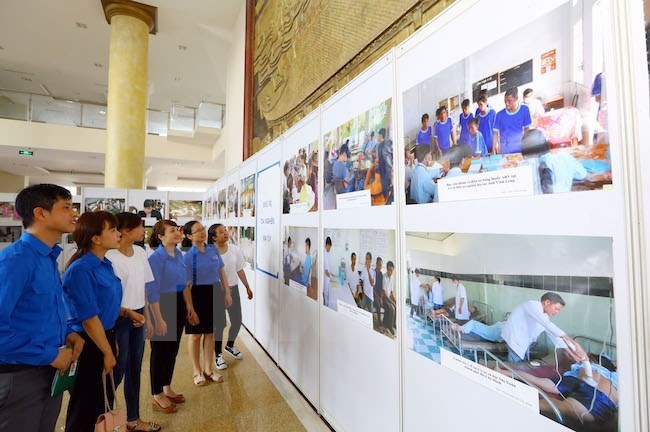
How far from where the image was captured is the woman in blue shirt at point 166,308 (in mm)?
3096

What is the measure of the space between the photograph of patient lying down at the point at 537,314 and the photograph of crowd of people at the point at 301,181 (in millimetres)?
1506

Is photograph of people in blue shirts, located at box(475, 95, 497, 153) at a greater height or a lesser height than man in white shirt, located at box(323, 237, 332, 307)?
greater

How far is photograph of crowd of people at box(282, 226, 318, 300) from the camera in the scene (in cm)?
298

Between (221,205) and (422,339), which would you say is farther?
(221,205)

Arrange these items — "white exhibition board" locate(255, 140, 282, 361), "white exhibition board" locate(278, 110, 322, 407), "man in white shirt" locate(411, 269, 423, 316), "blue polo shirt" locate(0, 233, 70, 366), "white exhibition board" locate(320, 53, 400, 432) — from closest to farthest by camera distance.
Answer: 1. "blue polo shirt" locate(0, 233, 70, 366)
2. "man in white shirt" locate(411, 269, 423, 316)
3. "white exhibition board" locate(320, 53, 400, 432)
4. "white exhibition board" locate(278, 110, 322, 407)
5. "white exhibition board" locate(255, 140, 282, 361)

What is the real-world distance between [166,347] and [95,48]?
12.1m

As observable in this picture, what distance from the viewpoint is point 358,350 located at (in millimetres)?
2297

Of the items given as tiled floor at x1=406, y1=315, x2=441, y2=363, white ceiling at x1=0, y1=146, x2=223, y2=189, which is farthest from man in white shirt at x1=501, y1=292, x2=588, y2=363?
white ceiling at x1=0, y1=146, x2=223, y2=189

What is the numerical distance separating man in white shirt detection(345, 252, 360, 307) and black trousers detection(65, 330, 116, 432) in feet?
5.57

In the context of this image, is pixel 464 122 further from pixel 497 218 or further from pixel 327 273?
pixel 327 273

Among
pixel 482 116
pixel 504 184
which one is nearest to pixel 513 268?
pixel 504 184

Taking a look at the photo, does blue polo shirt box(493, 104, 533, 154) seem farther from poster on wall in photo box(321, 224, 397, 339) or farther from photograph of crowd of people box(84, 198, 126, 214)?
photograph of crowd of people box(84, 198, 126, 214)

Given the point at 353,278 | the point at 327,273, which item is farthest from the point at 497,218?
the point at 327,273

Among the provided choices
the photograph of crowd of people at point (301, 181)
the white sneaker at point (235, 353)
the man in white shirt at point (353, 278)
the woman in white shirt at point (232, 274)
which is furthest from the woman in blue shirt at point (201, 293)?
the man in white shirt at point (353, 278)
